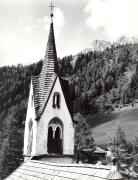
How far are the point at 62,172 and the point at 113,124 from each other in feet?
395

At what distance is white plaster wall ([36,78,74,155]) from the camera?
1675 centimetres

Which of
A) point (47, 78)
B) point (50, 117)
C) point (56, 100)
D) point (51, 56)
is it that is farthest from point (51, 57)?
point (50, 117)

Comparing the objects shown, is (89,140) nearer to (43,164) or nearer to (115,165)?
(43,164)

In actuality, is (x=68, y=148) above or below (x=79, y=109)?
below

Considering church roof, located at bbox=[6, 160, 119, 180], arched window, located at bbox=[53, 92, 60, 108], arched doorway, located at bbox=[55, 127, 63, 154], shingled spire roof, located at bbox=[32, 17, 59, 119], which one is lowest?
church roof, located at bbox=[6, 160, 119, 180]

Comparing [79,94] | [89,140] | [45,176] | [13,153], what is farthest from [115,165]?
[79,94]

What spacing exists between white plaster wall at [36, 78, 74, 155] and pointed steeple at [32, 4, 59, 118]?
311mm

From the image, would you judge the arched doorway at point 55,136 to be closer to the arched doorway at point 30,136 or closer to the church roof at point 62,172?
the arched doorway at point 30,136

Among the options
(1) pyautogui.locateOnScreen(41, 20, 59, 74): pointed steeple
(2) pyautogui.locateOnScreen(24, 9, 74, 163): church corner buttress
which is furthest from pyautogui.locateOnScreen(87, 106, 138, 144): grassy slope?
(2) pyautogui.locateOnScreen(24, 9, 74, 163): church corner buttress

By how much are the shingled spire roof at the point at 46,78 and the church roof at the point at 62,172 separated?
4.39 m

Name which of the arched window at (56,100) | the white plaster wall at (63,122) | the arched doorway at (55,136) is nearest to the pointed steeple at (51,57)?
the white plaster wall at (63,122)

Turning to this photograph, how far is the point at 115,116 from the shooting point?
148250 millimetres

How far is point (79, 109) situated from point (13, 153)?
11422 cm

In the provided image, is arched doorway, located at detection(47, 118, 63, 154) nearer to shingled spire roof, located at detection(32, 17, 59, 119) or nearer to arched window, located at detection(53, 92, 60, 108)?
arched window, located at detection(53, 92, 60, 108)
